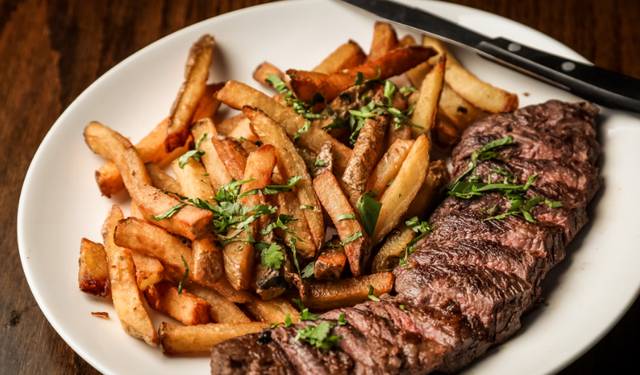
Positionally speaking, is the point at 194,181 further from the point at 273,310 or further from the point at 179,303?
the point at 273,310

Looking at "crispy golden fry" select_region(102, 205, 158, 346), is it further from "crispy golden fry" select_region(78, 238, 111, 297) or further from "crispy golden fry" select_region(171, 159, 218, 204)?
"crispy golden fry" select_region(171, 159, 218, 204)

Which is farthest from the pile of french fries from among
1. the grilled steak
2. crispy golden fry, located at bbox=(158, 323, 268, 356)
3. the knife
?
the knife

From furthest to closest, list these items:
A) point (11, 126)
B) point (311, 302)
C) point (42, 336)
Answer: point (11, 126), point (42, 336), point (311, 302)

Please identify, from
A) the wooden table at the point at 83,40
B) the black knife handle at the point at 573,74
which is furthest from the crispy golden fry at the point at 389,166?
the wooden table at the point at 83,40

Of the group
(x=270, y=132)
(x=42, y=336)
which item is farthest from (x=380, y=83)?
(x=42, y=336)

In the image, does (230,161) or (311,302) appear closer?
(311,302)

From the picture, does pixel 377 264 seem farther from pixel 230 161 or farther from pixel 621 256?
pixel 621 256
